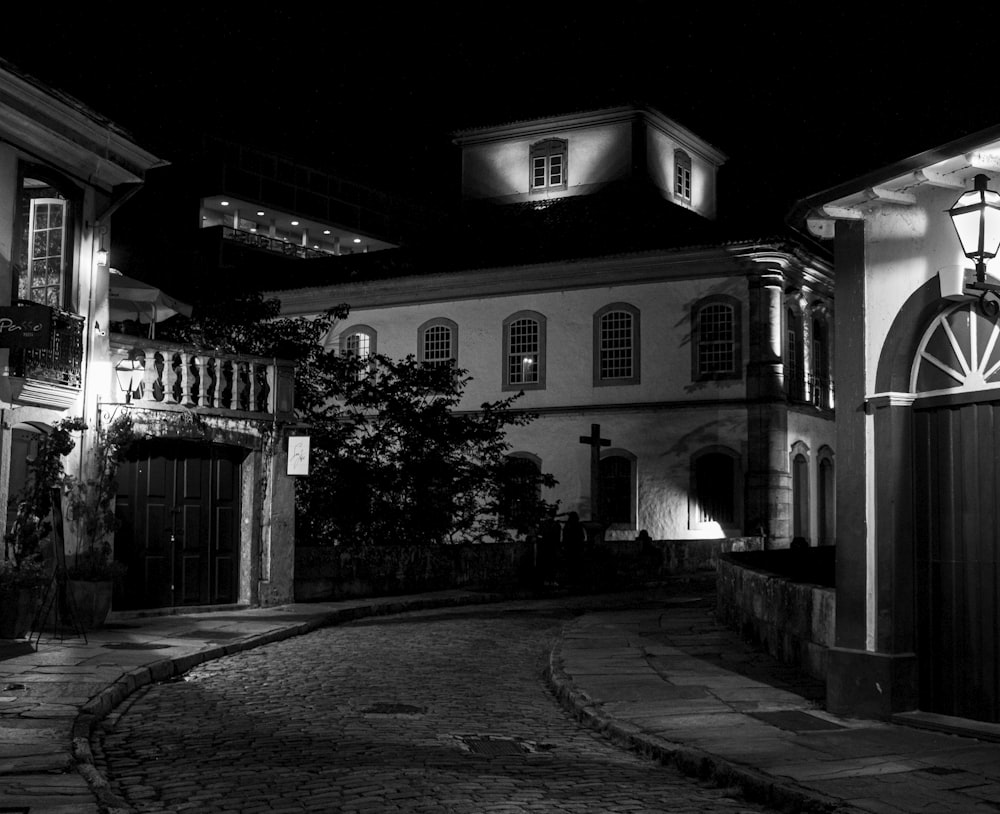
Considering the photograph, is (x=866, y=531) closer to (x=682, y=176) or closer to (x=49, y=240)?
(x=49, y=240)

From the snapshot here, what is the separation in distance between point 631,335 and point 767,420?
457cm

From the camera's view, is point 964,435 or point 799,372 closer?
point 964,435

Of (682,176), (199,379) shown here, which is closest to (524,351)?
(682,176)

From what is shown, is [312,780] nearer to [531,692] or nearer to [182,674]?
[531,692]

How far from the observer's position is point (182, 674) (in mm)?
11945

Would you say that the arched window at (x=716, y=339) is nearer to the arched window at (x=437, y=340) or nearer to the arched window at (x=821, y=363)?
the arched window at (x=821, y=363)

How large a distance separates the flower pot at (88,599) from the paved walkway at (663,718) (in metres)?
0.25

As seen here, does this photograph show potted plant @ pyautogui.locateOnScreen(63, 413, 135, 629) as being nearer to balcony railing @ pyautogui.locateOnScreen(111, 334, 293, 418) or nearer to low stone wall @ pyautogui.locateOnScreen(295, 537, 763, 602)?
balcony railing @ pyautogui.locateOnScreen(111, 334, 293, 418)

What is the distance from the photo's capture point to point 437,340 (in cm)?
3728

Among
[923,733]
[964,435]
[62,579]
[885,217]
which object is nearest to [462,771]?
[923,733]

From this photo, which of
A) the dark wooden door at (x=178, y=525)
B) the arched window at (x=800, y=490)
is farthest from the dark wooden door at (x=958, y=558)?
the arched window at (x=800, y=490)

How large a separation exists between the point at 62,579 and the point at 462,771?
327 inches

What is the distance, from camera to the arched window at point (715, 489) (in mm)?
33062

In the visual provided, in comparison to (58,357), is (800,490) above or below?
below
